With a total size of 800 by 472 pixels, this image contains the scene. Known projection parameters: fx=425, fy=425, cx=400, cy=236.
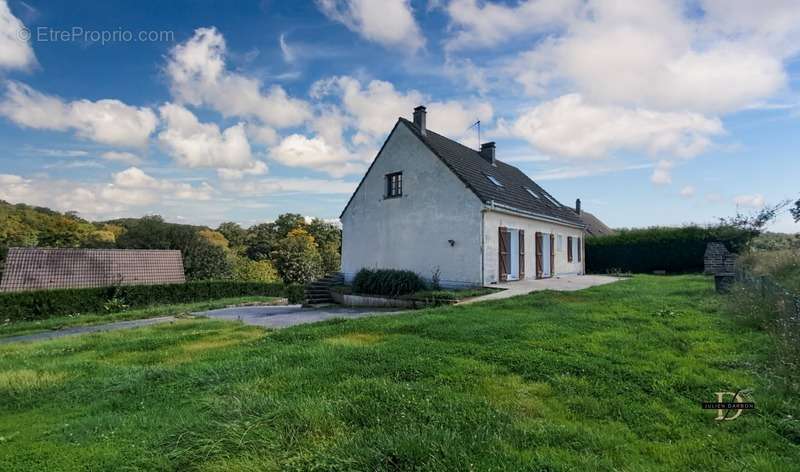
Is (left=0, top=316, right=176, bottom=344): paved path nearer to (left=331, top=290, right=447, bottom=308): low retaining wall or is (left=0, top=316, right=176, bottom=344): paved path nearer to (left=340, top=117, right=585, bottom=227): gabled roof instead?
(left=331, top=290, right=447, bottom=308): low retaining wall

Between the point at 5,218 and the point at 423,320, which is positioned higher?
the point at 5,218

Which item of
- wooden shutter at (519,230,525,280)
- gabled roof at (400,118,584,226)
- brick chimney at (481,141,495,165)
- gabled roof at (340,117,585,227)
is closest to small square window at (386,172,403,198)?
gabled roof at (340,117,585,227)

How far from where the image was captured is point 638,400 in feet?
12.6

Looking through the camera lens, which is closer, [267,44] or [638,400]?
[638,400]

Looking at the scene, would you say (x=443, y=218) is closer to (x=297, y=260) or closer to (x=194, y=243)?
(x=297, y=260)

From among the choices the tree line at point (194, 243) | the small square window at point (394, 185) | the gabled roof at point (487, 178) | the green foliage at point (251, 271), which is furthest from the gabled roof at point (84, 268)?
the gabled roof at point (487, 178)

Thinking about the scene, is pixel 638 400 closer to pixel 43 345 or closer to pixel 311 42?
pixel 43 345

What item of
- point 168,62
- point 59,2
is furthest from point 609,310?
point 59,2

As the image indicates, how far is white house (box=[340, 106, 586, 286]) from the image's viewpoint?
15375 millimetres

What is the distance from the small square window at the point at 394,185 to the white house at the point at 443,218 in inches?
1.6

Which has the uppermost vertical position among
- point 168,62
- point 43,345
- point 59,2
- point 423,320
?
point 59,2

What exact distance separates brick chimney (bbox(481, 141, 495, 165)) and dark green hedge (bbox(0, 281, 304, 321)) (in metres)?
12.4

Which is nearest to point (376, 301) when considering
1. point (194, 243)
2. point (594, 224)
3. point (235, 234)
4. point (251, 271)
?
point (251, 271)

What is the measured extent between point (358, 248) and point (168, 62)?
1053cm
